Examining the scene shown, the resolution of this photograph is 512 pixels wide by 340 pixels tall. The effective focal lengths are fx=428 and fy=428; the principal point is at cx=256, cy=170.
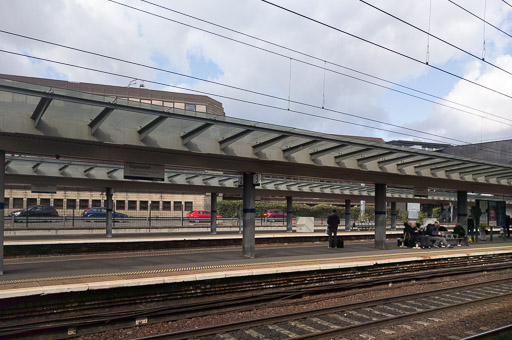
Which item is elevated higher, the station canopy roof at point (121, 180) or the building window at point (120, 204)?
the station canopy roof at point (121, 180)

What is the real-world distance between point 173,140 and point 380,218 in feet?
37.1

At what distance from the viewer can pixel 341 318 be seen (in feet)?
30.0

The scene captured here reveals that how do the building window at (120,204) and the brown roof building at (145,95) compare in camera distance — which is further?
the brown roof building at (145,95)

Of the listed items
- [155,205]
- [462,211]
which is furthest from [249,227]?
[155,205]

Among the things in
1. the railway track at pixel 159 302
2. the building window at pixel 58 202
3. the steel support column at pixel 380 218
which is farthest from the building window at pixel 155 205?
the railway track at pixel 159 302

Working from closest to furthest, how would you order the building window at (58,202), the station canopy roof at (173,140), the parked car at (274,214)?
the station canopy roof at (173,140) < the building window at (58,202) < the parked car at (274,214)

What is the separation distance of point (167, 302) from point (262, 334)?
2533mm

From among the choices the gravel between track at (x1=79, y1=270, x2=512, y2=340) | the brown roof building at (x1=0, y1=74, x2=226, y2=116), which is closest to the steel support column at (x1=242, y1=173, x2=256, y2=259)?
the gravel between track at (x1=79, y1=270, x2=512, y2=340)

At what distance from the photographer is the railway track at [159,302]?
782 centimetres

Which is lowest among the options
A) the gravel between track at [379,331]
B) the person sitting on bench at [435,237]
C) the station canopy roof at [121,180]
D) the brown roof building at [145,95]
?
the gravel between track at [379,331]

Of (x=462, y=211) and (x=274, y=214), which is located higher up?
(x=462, y=211)

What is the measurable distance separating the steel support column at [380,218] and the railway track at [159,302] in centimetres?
570

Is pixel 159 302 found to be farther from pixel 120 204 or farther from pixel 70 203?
pixel 120 204

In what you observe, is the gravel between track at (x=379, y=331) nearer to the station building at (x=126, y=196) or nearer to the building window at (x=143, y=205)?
the station building at (x=126, y=196)
